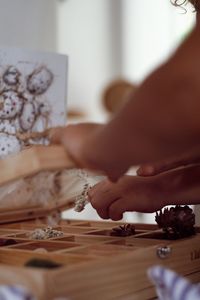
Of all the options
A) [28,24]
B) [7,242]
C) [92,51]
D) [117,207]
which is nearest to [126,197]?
[117,207]

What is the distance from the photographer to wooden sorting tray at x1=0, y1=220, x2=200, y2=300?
442mm

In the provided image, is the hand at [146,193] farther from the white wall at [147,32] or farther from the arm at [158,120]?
the white wall at [147,32]

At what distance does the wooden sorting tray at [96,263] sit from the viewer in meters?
0.44

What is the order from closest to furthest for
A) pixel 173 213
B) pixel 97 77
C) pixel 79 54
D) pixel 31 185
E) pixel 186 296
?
pixel 186 296 → pixel 173 213 → pixel 31 185 → pixel 79 54 → pixel 97 77

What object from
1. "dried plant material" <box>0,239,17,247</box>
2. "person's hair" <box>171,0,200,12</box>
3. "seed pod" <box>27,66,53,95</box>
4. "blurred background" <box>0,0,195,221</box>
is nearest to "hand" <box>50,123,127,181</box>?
"dried plant material" <box>0,239,17,247</box>

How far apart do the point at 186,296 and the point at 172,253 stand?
15 centimetres

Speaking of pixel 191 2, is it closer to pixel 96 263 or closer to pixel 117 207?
pixel 117 207

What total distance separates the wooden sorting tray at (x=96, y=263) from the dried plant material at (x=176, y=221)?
1 cm

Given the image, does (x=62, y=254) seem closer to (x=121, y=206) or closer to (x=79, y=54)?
(x=121, y=206)

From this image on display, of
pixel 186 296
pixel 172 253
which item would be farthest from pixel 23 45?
pixel 186 296

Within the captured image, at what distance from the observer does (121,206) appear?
2.34 feet

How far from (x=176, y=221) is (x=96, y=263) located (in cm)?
21

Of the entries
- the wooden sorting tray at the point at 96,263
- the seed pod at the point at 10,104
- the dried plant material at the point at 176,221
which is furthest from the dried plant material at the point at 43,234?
the seed pod at the point at 10,104

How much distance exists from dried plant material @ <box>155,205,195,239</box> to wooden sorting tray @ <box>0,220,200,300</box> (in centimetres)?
1
